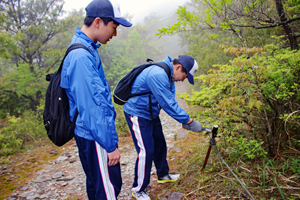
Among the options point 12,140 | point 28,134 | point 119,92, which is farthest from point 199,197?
point 28,134

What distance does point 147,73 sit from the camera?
2.39 meters

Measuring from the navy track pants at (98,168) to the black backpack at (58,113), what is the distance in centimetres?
13

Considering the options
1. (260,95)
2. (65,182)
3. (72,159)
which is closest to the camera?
(260,95)

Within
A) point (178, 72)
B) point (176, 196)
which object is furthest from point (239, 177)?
point (178, 72)

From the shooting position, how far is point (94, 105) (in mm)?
1449

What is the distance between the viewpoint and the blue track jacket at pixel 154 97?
2246mm

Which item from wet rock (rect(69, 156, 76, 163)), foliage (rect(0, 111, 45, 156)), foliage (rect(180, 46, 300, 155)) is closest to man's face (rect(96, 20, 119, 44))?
foliage (rect(180, 46, 300, 155))

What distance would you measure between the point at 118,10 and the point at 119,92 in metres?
1.13

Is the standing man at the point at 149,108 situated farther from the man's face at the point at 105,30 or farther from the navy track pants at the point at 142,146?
the man's face at the point at 105,30

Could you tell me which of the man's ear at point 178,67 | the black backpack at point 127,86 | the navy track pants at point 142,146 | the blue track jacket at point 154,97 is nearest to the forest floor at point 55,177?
the navy track pants at point 142,146

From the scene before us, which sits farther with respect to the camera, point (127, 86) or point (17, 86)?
point (17, 86)

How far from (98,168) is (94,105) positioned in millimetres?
604

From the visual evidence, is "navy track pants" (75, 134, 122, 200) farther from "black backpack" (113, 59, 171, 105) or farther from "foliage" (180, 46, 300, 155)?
"foliage" (180, 46, 300, 155)

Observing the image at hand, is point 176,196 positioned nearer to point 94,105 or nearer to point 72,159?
point 94,105
